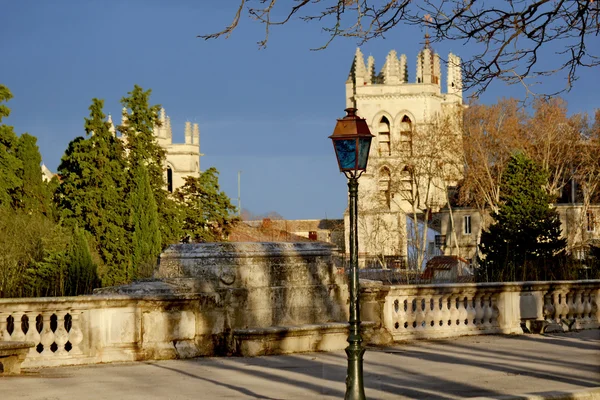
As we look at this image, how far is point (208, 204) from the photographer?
67.4m

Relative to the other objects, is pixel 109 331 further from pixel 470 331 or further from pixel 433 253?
pixel 433 253

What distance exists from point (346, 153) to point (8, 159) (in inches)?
1620

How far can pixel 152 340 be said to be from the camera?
44.7 feet

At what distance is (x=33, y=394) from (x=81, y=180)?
151 ft

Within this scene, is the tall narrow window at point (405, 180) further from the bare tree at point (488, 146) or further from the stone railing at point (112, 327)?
the stone railing at point (112, 327)

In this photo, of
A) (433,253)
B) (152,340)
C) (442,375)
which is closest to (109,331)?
(152,340)

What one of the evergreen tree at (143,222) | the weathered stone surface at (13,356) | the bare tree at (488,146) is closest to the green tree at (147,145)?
the evergreen tree at (143,222)

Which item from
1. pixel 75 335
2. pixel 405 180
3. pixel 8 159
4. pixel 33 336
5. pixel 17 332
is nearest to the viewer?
pixel 17 332

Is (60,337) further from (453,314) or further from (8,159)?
(8,159)

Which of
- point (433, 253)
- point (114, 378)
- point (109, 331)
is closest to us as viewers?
point (114, 378)

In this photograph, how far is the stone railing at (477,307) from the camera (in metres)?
15.9

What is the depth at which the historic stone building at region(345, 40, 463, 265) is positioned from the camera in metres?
85.3

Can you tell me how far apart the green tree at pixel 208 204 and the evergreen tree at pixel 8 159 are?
54.4 ft

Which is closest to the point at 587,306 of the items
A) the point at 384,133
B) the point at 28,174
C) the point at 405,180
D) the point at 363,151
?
the point at 363,151
